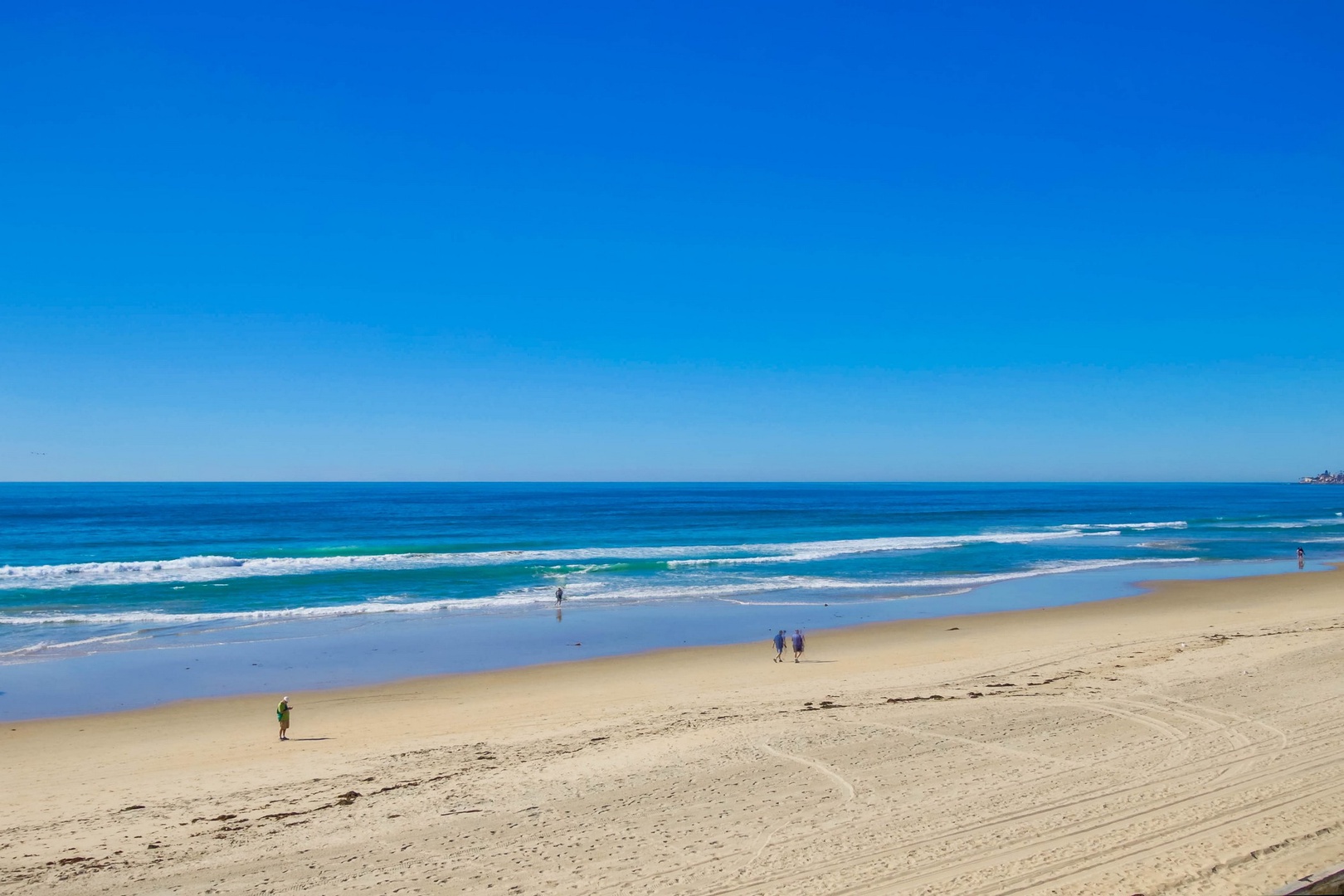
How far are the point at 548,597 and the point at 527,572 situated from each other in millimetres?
7089

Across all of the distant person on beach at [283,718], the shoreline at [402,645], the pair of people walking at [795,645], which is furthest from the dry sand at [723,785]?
the pair of people walking at [795,645]

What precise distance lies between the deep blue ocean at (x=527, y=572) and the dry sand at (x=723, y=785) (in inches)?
193

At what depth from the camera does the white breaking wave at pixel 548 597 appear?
81.2ft

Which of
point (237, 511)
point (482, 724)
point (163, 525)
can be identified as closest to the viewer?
point (482, 724)

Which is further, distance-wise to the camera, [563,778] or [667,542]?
[667,542]

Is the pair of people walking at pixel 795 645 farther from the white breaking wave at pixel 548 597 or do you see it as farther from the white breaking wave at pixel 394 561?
the white breaking wave at pixel 394 561

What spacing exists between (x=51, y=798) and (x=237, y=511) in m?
75.4

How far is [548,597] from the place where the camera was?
29.4m

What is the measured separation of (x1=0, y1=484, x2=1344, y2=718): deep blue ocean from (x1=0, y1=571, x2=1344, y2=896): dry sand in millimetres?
4902

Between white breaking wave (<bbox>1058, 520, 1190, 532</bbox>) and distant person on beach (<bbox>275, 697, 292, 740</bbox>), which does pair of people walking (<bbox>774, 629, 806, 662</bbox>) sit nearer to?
distant person on beach (<bbox>275, 697, 292, 740</bbox>)

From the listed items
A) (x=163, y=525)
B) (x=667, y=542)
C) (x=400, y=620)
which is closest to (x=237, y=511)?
(x=163, y=525)

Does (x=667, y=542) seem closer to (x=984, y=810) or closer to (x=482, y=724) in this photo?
(x=482, y=724)

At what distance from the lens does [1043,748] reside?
10945 mm

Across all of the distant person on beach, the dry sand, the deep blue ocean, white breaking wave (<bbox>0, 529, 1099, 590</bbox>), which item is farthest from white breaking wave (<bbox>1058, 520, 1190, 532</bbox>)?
the distant person on beach
